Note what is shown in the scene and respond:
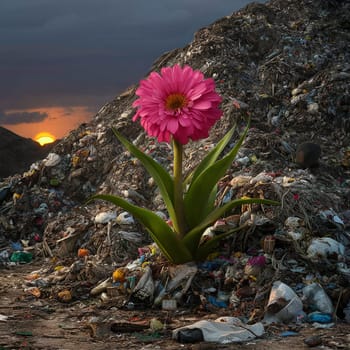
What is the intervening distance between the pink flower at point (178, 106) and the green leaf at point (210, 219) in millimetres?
541

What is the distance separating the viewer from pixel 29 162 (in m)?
11.1

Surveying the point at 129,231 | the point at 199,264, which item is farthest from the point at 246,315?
the point at 129,231

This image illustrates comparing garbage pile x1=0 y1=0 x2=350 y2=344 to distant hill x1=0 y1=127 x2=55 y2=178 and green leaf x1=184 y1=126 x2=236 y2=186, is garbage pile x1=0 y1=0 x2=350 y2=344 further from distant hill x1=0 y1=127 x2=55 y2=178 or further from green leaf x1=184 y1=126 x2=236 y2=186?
distant hill x1=0 y1=127 x2=55 y2=178

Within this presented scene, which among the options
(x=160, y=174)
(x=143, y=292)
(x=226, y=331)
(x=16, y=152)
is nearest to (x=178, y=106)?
(x=160, y=174)

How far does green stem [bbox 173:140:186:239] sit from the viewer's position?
3.71m

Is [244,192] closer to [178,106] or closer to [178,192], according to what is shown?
[178,192]

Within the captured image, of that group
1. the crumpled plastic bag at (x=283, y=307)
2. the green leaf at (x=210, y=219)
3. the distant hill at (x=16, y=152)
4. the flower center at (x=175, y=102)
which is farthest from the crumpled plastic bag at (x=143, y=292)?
the distant hill at (x=16, y=152)

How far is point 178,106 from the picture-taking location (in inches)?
138

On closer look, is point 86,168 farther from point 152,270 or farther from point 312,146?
point 152,270

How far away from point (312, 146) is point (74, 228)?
2599mm

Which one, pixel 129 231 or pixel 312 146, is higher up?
pixel 312 146

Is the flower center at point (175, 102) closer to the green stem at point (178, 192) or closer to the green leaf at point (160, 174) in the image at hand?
the green stem at point (178, 192)

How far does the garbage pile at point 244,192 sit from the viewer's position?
12.3 feet

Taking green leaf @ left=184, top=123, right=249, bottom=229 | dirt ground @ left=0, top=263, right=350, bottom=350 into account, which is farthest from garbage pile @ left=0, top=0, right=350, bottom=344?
green leaf @ left=184, top=123, right=249, bottom=229
